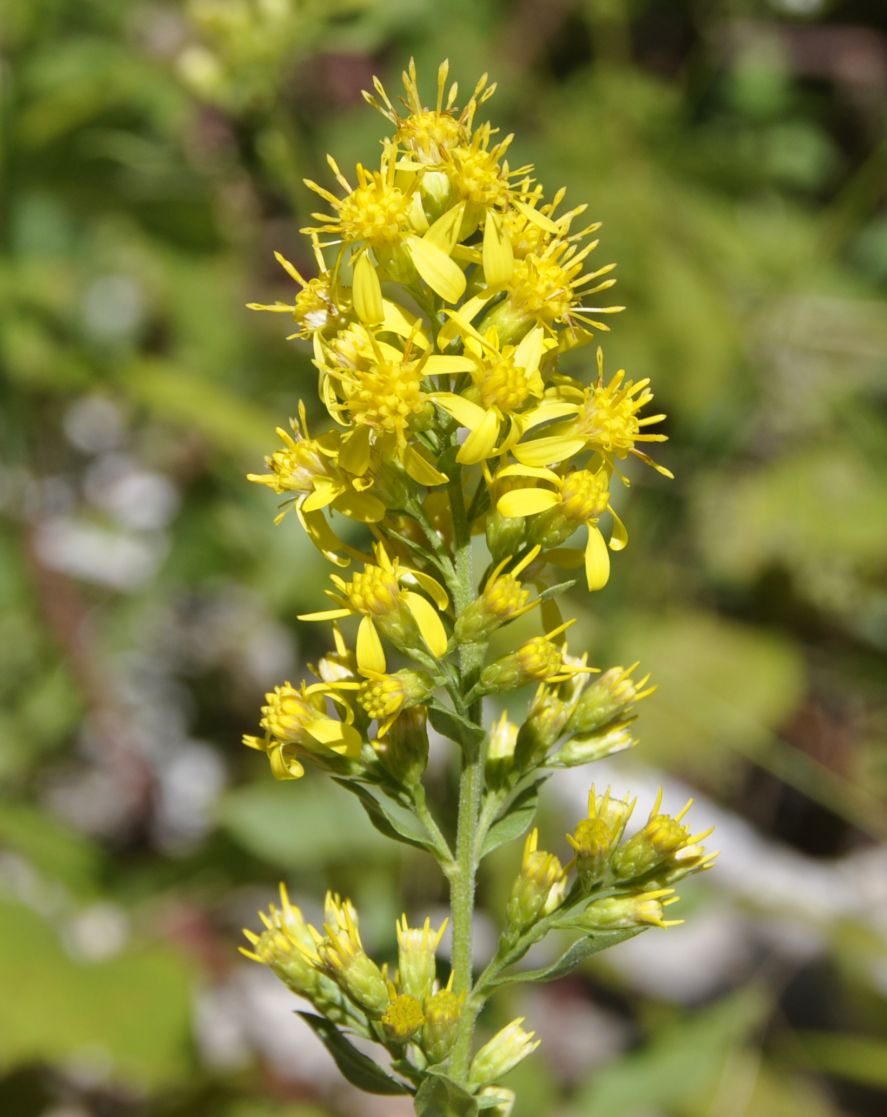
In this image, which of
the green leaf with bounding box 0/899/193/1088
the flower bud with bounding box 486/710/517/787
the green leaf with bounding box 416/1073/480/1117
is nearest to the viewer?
the green leaf with bounding box 416/1073/480/1117

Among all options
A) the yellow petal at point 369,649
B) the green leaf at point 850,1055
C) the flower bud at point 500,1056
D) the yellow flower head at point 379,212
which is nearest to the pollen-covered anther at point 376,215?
the yellow flower head at point 379,212

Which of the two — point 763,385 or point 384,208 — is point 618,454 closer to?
point 384,208

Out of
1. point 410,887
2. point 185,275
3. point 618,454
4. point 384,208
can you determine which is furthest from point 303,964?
point 185,275

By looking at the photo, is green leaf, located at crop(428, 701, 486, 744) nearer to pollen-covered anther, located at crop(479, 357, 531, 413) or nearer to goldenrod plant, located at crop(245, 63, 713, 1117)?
goldenrod plant, located at crop(245, 63, 713, 1117)

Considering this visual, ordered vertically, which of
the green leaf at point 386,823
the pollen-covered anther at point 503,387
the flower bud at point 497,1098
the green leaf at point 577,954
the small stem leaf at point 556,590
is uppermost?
the pollen-covered anther at point 503,387

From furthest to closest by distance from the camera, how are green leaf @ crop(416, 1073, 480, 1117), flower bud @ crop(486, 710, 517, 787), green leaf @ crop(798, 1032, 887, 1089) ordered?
green leaf @ crop(798, 1032, 887, 1089), flower bud @ crop(486, 710, 517, 787), green leaf @ crop(416, 1073, 480, 1117)

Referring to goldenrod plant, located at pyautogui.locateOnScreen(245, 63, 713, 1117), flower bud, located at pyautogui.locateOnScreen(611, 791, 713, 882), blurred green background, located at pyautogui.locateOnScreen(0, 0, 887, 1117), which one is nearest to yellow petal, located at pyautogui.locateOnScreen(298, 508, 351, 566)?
goldenrod plant, located at pyautogui.locateOnScreen(245, 63, 713, 1117)

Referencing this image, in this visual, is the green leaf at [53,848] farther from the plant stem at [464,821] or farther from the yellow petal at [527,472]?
the yellow petal at [527,472]
